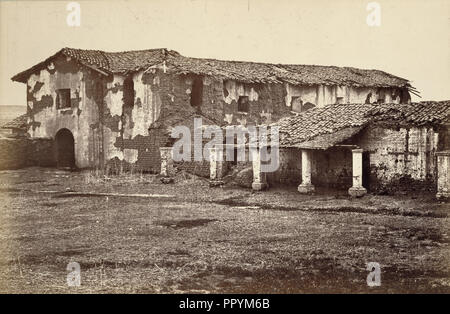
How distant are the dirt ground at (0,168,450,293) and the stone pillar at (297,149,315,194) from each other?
1.80 ft

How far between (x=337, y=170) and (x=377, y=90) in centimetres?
1444

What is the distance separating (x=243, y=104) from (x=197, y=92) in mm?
2933

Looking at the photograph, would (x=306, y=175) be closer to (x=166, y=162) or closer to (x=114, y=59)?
(x=166, y=162)


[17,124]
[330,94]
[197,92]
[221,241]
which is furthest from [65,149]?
[221,241]

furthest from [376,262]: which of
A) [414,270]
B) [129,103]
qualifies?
[129,103]

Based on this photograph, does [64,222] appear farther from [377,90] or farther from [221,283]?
[377,90]

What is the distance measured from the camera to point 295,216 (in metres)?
15.5

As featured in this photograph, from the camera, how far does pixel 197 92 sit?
89.9ft

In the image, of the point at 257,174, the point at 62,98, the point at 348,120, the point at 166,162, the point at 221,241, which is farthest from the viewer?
the point at 62,98

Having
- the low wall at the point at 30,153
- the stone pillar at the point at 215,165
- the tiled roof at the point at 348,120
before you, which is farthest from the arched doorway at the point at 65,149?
the tiled roof at the point at 348,120

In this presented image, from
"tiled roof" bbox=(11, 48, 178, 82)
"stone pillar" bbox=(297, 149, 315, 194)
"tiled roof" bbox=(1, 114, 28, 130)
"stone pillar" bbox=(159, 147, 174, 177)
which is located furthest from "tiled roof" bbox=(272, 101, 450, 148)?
"tiled roof" bbox=(1, 114, 28, 130)

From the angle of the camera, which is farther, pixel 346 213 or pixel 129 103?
pixel 129 103

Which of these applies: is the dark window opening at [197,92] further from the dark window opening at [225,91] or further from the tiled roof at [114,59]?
the tiled roof at [114,59]

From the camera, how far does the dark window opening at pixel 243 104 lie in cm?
2908
